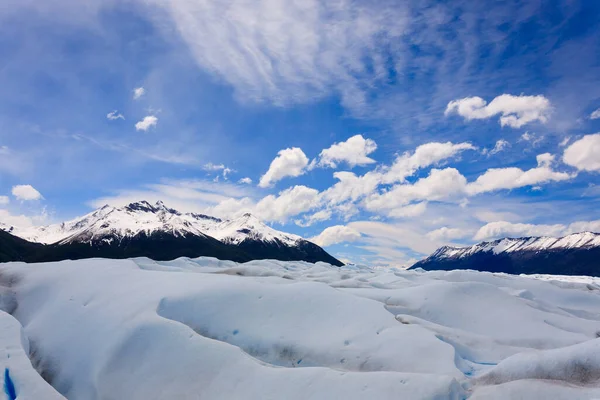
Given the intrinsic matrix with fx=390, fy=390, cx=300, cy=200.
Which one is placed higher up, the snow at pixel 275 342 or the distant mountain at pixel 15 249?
the distant mountain at pixel 15 249

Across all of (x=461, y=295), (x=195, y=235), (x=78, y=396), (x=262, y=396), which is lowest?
(x=78, y=396)

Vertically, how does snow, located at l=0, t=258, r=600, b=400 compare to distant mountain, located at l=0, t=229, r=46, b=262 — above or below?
below

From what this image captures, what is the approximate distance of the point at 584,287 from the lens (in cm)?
2180

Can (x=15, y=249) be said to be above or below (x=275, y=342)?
above

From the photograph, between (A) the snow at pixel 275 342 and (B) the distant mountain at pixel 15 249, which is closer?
(A) the snow at pixel 275 342

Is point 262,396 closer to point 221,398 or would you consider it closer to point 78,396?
point 221,398

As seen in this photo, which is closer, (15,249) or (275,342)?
(275,342)

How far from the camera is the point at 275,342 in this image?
25.6 feet

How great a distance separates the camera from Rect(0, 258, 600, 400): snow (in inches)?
229

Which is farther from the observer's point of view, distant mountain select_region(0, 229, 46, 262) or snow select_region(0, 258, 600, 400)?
distant mountain select_region(0, 229, 46, 262)

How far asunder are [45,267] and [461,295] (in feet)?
44.3

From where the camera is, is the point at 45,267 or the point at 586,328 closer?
the point at 586,328

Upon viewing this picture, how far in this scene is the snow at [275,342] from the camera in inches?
229

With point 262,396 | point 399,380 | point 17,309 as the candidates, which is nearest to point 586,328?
point 399,380
